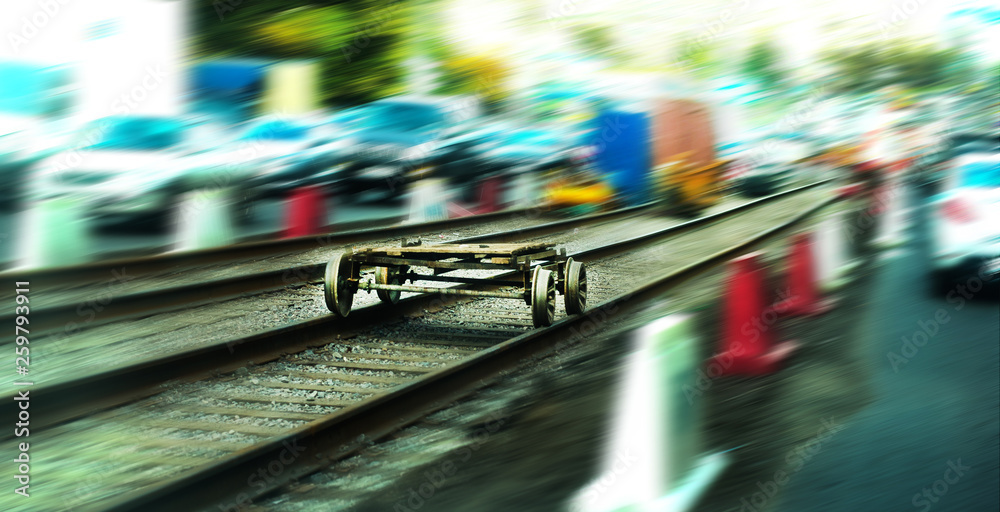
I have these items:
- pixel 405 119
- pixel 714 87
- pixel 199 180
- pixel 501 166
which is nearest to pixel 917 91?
pixel 714 87

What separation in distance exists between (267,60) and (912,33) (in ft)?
58.3

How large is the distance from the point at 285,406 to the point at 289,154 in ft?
28.6

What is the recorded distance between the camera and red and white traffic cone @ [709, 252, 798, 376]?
210 inches

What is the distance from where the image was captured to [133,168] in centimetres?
939

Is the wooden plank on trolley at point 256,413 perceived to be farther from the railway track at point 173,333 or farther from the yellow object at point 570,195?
the yellow object at point 570,195

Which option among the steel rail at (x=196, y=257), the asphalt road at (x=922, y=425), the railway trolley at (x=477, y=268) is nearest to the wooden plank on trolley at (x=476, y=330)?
the railway trolley at (x=477, y=268)

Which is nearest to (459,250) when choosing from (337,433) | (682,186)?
(337,433)

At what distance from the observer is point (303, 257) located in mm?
10039

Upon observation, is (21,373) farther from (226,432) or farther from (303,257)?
(303,257)

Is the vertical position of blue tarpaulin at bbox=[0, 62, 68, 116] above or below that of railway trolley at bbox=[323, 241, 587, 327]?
above

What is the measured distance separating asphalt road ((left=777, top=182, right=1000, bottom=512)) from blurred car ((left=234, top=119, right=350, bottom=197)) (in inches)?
351

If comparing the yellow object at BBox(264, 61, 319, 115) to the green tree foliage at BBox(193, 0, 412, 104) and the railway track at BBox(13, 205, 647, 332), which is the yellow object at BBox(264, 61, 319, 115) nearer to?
the green tree foliage at BBox(193, 0, 412, 104)

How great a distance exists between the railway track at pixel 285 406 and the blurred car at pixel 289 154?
18.0ft

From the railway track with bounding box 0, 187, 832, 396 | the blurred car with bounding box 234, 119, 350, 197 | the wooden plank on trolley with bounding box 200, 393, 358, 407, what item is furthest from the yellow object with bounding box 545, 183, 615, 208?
the wooden plank on trolley with bounding box 200, 393, 358, 407
